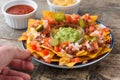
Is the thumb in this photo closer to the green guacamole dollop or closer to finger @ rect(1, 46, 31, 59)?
finger @ rect(1, 46, 31, 59)

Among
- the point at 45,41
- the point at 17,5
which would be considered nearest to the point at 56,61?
the point at 45,41

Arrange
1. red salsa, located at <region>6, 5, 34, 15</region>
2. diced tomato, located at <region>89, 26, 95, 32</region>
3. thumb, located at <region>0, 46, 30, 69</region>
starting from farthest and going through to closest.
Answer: red salsa, located at <region>6, 5, 34, 15</region>, diced tomato, located at <region>89, 26, 95, 32</region>, thumb, located at <region>0, 46, 30, 69</region>

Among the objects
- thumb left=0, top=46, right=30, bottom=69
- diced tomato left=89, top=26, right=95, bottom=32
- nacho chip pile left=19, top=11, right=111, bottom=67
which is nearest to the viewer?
thumb left=0, top=46, right=30, bottom=69

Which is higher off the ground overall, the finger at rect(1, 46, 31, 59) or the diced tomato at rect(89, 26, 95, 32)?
the diced tomato at rect(89, 26, 95, 32)

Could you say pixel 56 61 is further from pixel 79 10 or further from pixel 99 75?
pixel 79 10

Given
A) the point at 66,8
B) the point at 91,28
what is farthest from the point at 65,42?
the point at 66,8

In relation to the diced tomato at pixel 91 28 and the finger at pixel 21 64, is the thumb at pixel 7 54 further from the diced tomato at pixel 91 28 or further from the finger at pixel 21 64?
the diced tomato at pixel 91 28

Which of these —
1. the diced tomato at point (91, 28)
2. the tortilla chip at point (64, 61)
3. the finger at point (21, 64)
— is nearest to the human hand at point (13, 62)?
the finger at point (21, 64)

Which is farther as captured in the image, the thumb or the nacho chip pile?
the nacho chip pile

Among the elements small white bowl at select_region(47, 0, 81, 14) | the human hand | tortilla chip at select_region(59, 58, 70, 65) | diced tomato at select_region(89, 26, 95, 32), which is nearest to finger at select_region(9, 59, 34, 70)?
the human hand
